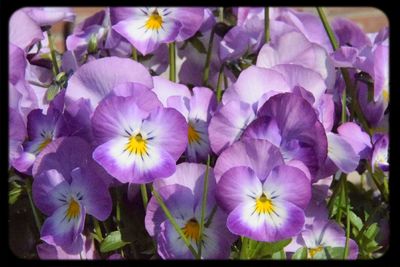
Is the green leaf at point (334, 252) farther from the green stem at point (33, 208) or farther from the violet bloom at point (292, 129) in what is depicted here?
the green stem at point (33, 208)

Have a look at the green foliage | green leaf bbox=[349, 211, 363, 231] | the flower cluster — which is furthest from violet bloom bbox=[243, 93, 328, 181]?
the green foliage

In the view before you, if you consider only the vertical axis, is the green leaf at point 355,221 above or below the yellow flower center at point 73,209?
below

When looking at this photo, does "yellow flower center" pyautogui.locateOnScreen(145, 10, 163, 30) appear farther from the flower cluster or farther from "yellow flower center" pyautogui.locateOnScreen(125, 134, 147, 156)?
"yellow flower center" pyautogui.locateOnScreen(125, 134, 147, 156)

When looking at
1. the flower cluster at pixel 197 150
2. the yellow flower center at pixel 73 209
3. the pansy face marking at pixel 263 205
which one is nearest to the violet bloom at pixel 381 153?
the flower cluster at pixel 197 150

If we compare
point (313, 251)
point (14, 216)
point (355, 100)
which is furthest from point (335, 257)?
point (14, 216)

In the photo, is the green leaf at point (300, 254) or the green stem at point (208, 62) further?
the green stem at point (208, 62)
